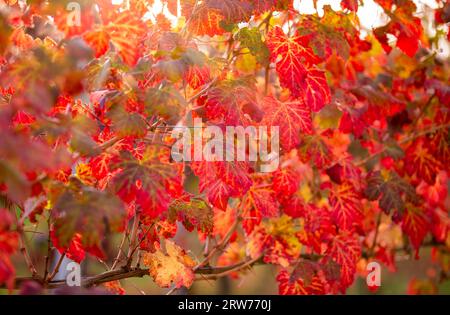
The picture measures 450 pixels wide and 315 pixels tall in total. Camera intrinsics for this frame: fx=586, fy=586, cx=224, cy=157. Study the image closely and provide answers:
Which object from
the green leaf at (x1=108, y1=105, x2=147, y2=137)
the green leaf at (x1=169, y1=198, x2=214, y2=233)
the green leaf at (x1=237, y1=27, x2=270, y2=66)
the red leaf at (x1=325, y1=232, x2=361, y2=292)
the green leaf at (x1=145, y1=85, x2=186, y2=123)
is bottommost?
the red leaf at (x1=325, y1=232, x2=361, y2=292)

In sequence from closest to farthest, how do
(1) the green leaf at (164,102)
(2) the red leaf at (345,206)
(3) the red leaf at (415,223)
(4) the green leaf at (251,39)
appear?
(1) the green leaf at (164,102), (4) the green leaf at (251,39), (2) the red leaf at (345,206), (3) the red leaf at (415,223)

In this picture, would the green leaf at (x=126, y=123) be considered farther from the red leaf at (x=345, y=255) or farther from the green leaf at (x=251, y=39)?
the red leaf at (x=345, y=255)

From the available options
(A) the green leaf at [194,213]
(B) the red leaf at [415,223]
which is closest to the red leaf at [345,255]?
(B) the red leaf at [415,223]

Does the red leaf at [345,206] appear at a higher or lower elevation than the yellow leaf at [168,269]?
higher

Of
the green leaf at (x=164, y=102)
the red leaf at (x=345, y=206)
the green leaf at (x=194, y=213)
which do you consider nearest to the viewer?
the green leaf at (x=164, y=102)

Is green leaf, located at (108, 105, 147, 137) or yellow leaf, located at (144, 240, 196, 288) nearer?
green leaf, located at (108, 105, 147, 137)

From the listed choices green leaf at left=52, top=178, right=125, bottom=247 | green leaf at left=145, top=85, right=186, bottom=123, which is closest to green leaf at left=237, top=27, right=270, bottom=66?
green leaf at left=145, top=85, right=186, bottom=123

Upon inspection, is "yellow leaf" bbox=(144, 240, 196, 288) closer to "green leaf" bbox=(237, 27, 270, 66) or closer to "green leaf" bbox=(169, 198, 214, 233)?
"green leaf" bbox=(169, 198, 214, 233)

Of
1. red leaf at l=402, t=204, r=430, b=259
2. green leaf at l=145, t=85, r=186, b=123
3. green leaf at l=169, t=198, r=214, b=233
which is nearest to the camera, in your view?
green leaf at l=145, t=85, r=186, b=123

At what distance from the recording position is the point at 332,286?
263 cm

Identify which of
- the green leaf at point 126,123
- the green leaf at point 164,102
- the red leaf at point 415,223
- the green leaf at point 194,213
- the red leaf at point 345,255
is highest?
the green leaf at point 164,102

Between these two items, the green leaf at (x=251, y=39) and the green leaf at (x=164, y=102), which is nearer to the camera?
the green leaf at (x=164, y=102)

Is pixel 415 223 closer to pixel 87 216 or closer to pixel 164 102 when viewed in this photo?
pixel 164 102
